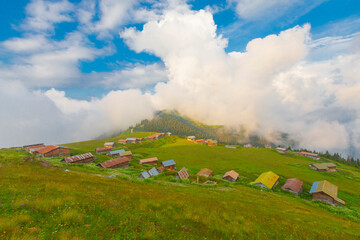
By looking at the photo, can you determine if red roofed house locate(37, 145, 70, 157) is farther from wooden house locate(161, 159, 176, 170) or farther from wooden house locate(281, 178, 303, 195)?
wooden house locate(281, 178, 303, 195)

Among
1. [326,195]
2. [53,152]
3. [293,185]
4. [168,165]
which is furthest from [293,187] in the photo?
[53,152]

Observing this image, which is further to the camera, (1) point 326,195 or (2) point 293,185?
(2) point 293,185

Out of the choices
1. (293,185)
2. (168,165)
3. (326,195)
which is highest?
(168,165)

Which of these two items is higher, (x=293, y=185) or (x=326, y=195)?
(x=293, y=185)

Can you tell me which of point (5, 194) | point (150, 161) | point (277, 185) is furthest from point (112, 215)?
point (150, 161)

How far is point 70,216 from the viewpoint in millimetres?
7008

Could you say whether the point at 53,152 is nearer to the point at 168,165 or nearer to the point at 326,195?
the point at 168,165

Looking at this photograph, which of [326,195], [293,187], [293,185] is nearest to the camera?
[326,195]

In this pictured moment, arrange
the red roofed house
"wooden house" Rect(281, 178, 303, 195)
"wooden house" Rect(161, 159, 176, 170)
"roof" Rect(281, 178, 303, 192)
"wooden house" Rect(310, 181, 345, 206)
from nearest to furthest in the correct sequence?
"wooden house" Rect(310, 181, 345, 206)
"wooden house" Rect(281, 178, 303, 195)
"roof" Rect(281, 178, 303, 192)
the red roofed house
"wooden house" Rect(161, 159, 176, 170)

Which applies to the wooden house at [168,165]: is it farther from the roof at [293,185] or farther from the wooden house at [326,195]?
the wooden house at [326,195]

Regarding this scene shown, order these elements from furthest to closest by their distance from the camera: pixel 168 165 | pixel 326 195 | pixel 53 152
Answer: pixel 168 165 < pixel 53 152 < pixel 326 195

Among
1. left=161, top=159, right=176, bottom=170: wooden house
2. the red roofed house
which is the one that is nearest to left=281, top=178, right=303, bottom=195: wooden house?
left=161, top=159, right=176, bottom=170: wooden house

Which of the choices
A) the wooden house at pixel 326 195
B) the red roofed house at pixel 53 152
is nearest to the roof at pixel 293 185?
the wooden house at pixel 326 195

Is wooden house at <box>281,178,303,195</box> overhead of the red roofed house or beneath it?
beneath
